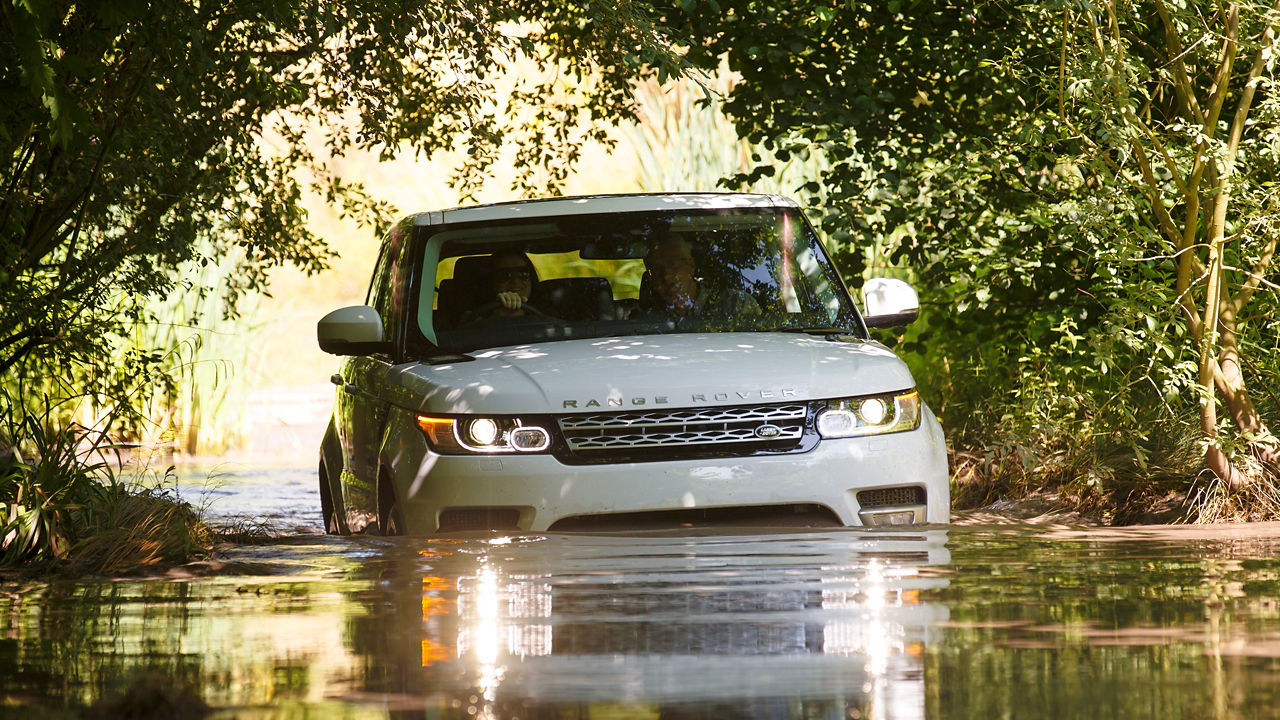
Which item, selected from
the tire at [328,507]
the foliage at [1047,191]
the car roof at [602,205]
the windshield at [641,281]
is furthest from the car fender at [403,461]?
the foliage at [1047,191]

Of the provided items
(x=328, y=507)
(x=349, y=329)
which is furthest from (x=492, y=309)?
(x=328, y=507)

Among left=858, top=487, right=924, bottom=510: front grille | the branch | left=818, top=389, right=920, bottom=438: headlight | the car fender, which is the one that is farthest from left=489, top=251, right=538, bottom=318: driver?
the branch

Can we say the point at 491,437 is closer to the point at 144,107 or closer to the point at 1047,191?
the point at 144,107

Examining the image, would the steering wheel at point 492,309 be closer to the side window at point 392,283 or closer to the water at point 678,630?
the side window at point 392,283

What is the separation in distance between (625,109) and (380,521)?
610cm

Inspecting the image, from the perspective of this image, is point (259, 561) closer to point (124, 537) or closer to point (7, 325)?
point (124, 537)

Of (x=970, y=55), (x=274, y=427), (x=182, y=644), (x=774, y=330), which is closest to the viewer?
(x=182, y=644)

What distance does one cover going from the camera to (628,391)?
6.11 meters

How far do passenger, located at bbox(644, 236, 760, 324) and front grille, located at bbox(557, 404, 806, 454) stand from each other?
119cm

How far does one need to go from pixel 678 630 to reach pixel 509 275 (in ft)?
11.1

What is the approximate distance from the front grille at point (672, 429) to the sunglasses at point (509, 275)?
4.82ft

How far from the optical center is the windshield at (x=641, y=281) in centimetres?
726

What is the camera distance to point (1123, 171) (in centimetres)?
823

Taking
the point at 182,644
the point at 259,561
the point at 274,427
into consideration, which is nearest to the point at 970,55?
the point at 259,561
